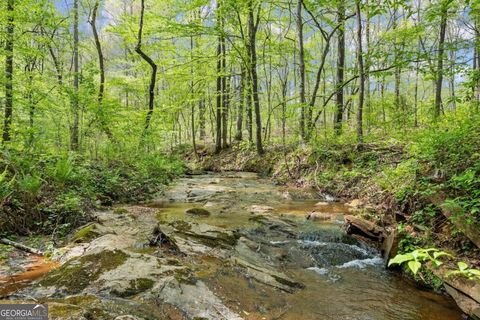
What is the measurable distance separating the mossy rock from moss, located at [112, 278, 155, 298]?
6.72 feet

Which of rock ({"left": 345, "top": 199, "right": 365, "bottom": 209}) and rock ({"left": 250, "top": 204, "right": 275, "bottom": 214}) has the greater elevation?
rock ({"left": 345, "top": 199, "right": 365, "bottom": 209})

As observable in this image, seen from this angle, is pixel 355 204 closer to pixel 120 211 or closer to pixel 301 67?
pixel 120 211

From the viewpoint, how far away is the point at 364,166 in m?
9.59

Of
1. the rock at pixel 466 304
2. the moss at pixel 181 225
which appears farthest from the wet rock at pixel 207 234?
the rock at pixel 466 304

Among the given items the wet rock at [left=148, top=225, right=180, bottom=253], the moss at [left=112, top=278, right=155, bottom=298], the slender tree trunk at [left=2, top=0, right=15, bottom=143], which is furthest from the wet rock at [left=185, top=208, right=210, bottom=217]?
the slender tree trunk at [left=2, top=0, right=15, bottom=143]

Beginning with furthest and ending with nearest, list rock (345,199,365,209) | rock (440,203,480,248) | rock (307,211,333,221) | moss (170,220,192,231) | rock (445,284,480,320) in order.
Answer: rock (345,199,365,209) < rock (307,211,333,221) < moss (170,220,192,231) < rock (440,203,480,248) < rock (445,284,480,320)

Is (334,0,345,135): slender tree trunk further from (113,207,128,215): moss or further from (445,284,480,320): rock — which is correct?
(445,284,480,320): rock

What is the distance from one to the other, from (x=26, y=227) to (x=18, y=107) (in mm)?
5533

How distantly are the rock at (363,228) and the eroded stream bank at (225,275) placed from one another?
8.4 inches

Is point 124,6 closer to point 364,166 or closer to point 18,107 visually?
point 18,107

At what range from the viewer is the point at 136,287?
3309mm

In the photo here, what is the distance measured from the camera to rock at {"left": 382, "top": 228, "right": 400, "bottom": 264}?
4879 mm

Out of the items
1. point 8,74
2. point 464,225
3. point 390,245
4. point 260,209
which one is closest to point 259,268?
point 390,245

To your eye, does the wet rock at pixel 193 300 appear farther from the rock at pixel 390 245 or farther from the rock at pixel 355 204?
the rock at pixel 355 204
